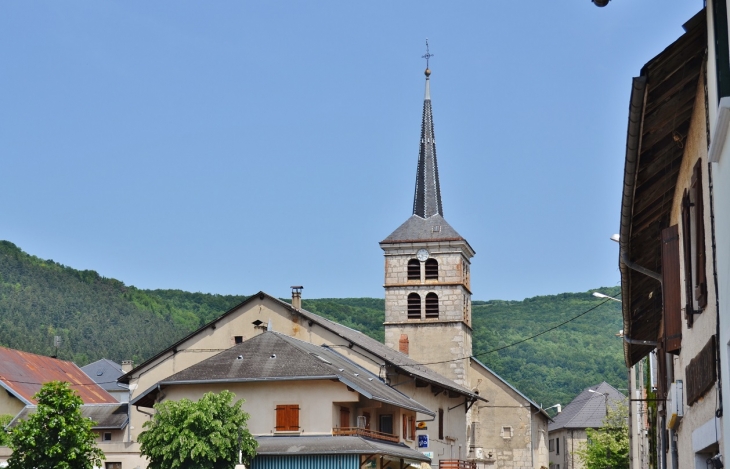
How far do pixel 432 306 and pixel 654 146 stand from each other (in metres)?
55.6

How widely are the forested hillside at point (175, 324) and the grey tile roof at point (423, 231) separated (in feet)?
129

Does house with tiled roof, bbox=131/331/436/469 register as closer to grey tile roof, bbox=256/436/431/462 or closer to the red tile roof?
grey tile roof, bbox=256/436/431/462

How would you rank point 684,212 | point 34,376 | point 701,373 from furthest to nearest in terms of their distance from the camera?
point 34,376 → point 684,212 → point 701,373

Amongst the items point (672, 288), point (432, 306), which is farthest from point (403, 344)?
point (672, 288)

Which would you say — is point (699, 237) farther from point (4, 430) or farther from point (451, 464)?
point (451, 464)

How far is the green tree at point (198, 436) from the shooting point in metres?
31.8

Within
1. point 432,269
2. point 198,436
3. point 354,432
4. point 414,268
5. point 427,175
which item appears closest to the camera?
point 198,436

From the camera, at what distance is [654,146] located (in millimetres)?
10109

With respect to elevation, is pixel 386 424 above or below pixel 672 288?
below

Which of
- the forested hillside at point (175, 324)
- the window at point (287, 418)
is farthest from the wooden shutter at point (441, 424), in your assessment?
the forested hillside at point (175, 324)

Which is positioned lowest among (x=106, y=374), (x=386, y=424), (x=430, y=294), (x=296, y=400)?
(x=386, y=424)

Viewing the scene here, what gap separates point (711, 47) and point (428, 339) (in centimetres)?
5723

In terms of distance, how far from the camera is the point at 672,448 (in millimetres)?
14477

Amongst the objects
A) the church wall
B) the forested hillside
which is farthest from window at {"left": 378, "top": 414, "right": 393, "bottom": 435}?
the forested hillside
